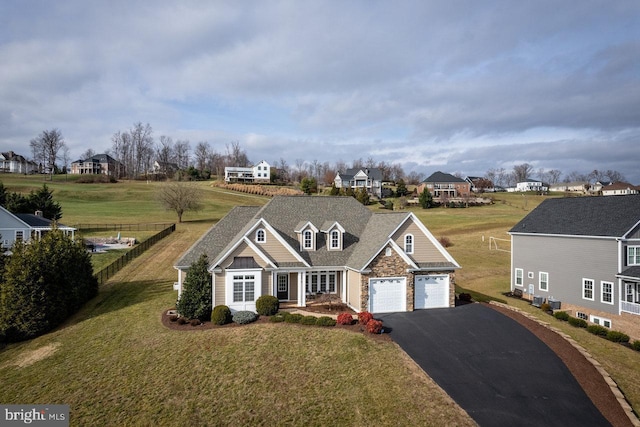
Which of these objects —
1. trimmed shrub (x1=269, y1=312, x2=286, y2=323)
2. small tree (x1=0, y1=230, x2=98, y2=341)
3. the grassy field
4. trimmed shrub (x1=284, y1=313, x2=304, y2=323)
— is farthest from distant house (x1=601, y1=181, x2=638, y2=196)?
Result: small tree (x1=0, y1=230, x2=98, y2=341)

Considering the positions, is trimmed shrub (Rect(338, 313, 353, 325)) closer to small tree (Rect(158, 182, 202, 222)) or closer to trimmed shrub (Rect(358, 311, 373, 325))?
trimmed shrub (Rect(358, 311, 373, 325))

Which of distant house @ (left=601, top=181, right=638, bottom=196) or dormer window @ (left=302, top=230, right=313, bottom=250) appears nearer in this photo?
dormer window @ (left=302, top=230, right=313, bottom=250)

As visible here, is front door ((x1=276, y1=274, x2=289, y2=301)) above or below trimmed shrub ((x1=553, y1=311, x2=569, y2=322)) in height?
above

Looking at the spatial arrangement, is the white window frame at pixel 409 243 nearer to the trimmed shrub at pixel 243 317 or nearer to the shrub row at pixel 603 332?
the trimmed shrub at pixel 243 317

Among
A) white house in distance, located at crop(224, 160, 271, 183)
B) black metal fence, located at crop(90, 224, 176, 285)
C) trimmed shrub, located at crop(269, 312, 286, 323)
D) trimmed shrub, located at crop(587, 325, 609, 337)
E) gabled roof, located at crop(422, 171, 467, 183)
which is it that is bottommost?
trimmed shrub, located at crop(587, 325, 609, 337)

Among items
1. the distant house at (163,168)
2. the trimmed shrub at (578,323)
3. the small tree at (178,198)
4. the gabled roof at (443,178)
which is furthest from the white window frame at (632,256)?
the distant house at (163,168)

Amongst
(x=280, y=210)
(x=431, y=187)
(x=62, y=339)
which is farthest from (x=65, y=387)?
(x=431, y=187)

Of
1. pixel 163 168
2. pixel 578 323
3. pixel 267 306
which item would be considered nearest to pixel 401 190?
pixel 163 168
